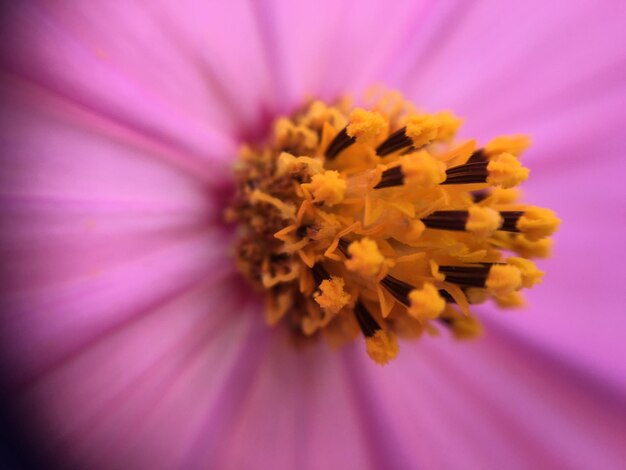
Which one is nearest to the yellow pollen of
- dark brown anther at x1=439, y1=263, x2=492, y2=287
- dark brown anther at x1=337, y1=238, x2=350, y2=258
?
dark brown anther at x1=439, y1=263, x2=492, y2=287

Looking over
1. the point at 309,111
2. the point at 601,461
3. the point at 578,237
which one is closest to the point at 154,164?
the point at 309,111

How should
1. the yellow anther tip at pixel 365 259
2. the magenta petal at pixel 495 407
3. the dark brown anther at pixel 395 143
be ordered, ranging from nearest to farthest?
the yellow anther tip at pixel 365 259
the dark brown anther at pixel 395 143
the magenta petal at pixel 495 407

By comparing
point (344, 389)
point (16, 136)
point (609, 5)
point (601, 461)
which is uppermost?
point (16, 136)

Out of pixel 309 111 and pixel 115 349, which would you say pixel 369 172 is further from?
pixel 115 349

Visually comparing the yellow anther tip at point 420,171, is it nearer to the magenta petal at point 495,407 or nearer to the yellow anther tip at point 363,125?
the yellow anther tip at point 363,125

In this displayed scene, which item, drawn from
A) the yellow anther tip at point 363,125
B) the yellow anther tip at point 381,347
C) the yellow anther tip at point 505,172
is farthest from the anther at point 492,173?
the yellow anther tip at point 381,347

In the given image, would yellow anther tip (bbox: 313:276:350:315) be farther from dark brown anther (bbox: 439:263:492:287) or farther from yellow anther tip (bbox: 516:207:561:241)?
yellow anther tip (bbox: 516:207:561:241)
